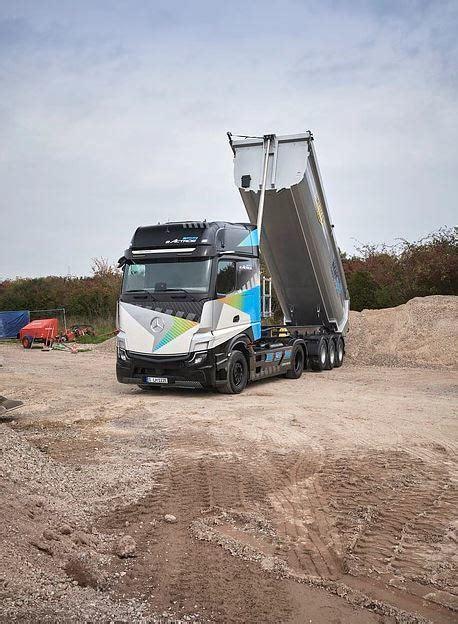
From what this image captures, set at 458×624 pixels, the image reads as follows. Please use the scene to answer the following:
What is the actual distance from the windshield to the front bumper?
1.21 metres

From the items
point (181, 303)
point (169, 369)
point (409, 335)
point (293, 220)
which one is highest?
point (293, 220)

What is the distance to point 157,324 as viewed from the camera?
37.0 feet

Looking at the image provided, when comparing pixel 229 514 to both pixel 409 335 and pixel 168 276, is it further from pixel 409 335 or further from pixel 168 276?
pixel 409 335

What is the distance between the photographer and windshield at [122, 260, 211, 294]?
1118 cm

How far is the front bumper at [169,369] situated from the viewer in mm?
11148

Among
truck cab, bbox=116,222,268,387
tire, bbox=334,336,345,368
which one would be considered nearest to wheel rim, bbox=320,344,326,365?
tire, bbox=334,336,345,368

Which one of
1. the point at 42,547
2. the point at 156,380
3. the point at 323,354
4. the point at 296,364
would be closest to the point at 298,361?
the point at 296,364

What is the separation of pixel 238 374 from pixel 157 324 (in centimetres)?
194

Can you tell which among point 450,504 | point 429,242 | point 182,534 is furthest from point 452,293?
point 182,534

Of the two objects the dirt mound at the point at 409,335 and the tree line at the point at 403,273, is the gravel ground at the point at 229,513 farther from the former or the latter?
the tree line at the point at 403,273

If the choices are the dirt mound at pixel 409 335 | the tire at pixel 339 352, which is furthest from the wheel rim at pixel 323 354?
the dirt mound at pixel 409 335

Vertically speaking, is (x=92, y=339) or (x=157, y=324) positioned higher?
(x=157, y=324)

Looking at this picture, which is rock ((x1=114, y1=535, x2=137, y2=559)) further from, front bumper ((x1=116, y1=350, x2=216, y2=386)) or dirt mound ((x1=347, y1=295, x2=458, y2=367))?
dirt mound ((x1=347, y1=295, x2=458, y2=367))

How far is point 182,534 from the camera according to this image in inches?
189
